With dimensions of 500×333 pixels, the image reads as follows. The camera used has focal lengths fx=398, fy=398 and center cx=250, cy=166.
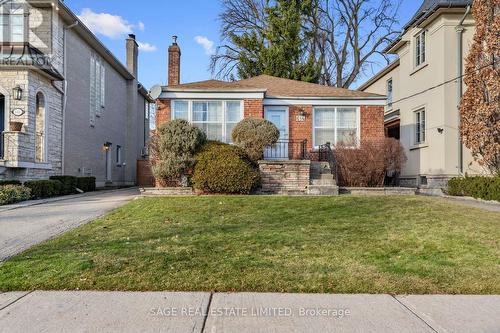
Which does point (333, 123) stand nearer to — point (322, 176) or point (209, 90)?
point (322, 176)

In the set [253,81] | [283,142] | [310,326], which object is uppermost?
[253,81]

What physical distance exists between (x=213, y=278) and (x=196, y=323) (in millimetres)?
986

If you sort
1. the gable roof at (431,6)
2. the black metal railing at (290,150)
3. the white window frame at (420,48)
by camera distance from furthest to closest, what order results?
the white window frame at (420,48) < the black metal railing at (290,150) < the gable roof at (431,6)

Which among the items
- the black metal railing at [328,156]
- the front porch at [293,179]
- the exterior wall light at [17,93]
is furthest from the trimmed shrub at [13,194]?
the black metal railing at [328,156]

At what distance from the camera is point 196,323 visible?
3.23 meters

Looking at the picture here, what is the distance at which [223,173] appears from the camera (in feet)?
35.4

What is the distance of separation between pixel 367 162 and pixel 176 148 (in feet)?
19.1

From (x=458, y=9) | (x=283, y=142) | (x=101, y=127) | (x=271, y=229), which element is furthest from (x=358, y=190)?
(x=101, y=127)

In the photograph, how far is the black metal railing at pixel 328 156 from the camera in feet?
41.3

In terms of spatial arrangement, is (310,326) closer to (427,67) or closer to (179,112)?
(179,112)

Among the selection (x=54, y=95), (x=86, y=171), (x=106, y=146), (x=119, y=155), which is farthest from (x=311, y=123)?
(x=119, y=155)

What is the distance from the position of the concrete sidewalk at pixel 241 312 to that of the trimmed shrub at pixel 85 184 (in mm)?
12060

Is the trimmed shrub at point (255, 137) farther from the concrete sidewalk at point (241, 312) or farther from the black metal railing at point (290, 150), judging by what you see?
the concrete sidewalk at point (241, 312)
